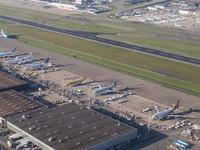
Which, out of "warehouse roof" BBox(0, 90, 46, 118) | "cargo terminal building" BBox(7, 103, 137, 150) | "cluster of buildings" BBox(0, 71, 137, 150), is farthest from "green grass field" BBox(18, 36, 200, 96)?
"warehouse roof" BBox(0, 90, 46, 118)

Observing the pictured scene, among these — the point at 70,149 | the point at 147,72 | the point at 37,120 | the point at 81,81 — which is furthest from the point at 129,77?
the point at 70,149

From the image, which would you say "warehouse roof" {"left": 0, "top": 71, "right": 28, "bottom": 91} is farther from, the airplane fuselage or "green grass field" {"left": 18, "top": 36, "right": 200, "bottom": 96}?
the airplane fuselage

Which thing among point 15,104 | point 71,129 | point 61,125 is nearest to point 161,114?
point 71,129

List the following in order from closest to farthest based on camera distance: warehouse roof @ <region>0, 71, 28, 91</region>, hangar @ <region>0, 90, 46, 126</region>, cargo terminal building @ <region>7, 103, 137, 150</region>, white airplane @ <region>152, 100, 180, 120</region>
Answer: cargo terminal building @ <region>7, 103, 137, 150</region> → hangar @ <region>0, 90, 46, 126</region> → white airplane @ <region>152, 100, 180, 120</region> → warehouse roof @ <region>0, 71, 28, 91</region>

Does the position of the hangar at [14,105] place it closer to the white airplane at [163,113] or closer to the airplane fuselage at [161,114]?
the airplane fuselage at [161,114]

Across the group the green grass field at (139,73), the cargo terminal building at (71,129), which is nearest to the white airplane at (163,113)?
the cargo terminal building at (71,129)

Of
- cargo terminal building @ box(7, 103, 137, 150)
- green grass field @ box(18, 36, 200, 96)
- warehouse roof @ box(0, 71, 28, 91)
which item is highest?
green grass field @ box(18, 36, 200, 96)
